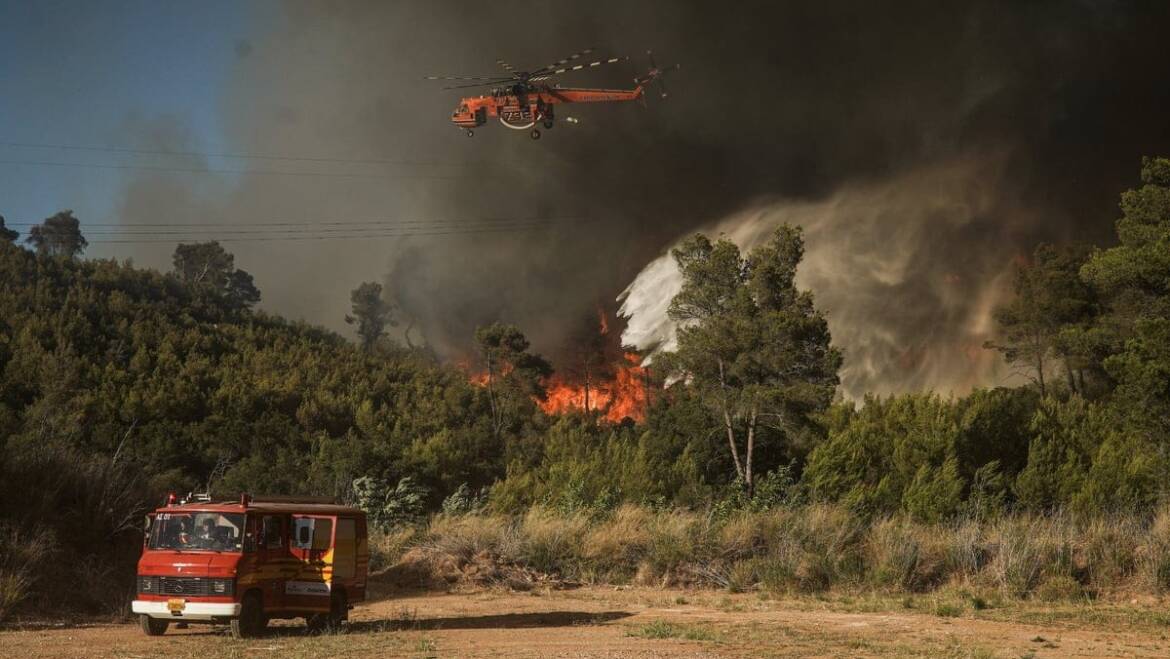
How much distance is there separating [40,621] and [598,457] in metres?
30.4

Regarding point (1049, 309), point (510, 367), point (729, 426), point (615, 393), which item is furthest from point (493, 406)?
point (1049, 309)

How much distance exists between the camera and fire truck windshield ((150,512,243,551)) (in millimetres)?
17344

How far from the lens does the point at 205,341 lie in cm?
7681

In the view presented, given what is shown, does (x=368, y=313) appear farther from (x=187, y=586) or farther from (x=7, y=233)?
(x=187, y=586)

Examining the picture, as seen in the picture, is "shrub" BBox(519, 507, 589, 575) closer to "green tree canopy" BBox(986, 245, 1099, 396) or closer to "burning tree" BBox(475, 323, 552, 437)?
"green tree canopy" BBox(986, 245, 1099, 396)

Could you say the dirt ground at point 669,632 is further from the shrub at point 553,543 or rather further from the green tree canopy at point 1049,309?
the green tree canopy at point 1049,309

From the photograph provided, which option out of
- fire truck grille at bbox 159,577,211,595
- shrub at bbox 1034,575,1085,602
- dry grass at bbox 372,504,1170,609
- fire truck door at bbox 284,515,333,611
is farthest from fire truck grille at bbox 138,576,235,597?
shrub at bbox 1034,575,1085,602

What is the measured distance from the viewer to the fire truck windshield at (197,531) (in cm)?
1734

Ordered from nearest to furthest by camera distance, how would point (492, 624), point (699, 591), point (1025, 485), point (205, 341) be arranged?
point (492, 624)
point (699, 591)
point (1025, 485)
point (205, 341)

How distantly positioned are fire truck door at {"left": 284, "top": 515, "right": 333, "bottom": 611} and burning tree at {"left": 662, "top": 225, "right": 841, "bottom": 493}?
2549 cm

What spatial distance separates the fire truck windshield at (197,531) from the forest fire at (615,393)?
73.2 metres

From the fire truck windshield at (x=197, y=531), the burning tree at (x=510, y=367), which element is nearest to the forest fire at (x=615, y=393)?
the burning tree at (x=510, y=367)

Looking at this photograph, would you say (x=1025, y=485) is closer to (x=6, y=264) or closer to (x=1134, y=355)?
(x=1134, y=355)

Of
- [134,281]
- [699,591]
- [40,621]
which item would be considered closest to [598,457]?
[699,591]
